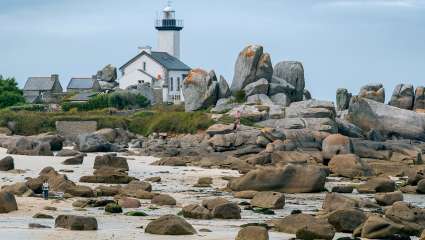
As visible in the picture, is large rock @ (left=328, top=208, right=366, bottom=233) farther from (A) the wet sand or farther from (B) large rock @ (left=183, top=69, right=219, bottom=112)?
(B) large rock @ (left=183, top=69, right=219, bottom=112)

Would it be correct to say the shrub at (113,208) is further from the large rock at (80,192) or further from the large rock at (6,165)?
the large rock at (6,165)

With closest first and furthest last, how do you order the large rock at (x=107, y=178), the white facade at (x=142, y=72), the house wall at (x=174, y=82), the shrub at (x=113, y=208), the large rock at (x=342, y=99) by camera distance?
the shrub at (x=113, y=208) < the large rock at (x=107, y=178) < the large rock at (x=342, y=99) < the house wall at (x=174, y=82) < the white facade at (x=142, y=72)

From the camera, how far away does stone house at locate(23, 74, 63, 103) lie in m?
95.1

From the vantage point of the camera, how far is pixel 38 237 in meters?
21.7

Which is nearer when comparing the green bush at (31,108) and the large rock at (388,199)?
the large rock at (388,199)

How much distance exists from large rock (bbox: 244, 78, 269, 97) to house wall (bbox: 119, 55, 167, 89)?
2728 centimetres

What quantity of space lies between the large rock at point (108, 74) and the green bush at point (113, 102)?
13.6m

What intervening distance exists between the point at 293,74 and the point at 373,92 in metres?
5.81

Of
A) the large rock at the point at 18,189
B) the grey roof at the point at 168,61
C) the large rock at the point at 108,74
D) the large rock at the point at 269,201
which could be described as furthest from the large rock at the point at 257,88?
the large rock at the point at 18,189

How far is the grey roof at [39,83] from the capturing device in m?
98.1

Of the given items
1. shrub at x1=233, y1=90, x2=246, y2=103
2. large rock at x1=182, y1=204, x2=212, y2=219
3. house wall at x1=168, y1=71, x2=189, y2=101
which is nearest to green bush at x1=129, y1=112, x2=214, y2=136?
shrub at x1=233, y1=90, x2=246, y2=103

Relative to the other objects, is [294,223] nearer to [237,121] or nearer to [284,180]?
[284,180]

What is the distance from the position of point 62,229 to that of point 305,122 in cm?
3962

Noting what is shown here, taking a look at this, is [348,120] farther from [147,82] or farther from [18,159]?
[147,82]
